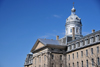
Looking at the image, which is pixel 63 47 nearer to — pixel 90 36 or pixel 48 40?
pixel 48 40

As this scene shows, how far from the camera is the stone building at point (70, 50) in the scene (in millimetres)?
63250

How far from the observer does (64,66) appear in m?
75.1

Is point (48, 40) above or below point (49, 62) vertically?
above

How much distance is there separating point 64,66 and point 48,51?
Result: 23.0 feet

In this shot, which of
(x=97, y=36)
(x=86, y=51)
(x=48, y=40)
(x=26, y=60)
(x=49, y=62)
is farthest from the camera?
(x=26, y=60)

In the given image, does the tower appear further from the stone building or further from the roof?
the roof

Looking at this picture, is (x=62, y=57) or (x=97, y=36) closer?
(x=97, y=36)

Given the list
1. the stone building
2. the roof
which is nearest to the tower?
the stone building

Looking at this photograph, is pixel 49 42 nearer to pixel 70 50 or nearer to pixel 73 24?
pixel 70 50

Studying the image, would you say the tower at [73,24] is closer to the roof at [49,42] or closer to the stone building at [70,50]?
the stone building at [70,50]

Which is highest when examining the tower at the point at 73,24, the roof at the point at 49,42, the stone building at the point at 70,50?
the tower at the point at 73,24

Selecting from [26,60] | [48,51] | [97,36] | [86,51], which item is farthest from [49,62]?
[26,60]

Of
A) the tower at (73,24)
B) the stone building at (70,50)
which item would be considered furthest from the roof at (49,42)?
the tower at (73,24)

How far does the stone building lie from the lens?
63250 mm
